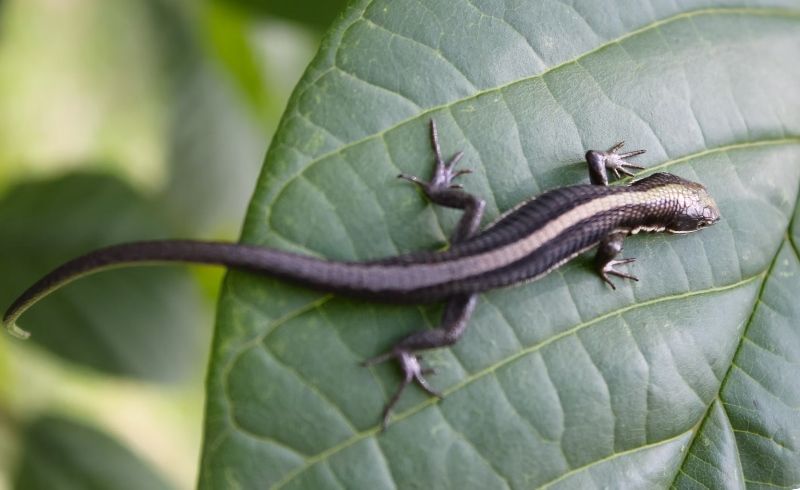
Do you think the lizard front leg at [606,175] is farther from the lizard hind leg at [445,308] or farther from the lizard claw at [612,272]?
the lizard hind leg at [445,308]

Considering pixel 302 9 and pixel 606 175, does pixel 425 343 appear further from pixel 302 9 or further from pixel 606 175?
pixel 302 9

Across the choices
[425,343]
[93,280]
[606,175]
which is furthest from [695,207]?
[93,280]

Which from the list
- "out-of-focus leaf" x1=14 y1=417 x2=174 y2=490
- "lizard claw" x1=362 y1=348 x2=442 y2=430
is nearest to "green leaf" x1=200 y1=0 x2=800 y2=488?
"lizard claw" x1=362 y1=348 x2=442 y2=430

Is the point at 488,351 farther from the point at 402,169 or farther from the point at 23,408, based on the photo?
the point at 23,408

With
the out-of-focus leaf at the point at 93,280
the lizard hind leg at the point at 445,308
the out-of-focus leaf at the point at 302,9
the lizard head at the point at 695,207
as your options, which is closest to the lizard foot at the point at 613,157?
the lizard head at the point at 695,207

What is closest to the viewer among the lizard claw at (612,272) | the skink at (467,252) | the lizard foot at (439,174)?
the skink at (467,252)

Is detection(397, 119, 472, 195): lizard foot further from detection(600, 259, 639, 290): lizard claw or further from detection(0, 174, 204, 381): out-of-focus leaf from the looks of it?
detection(0, 174, 204, 381): out-of-focus leaf
